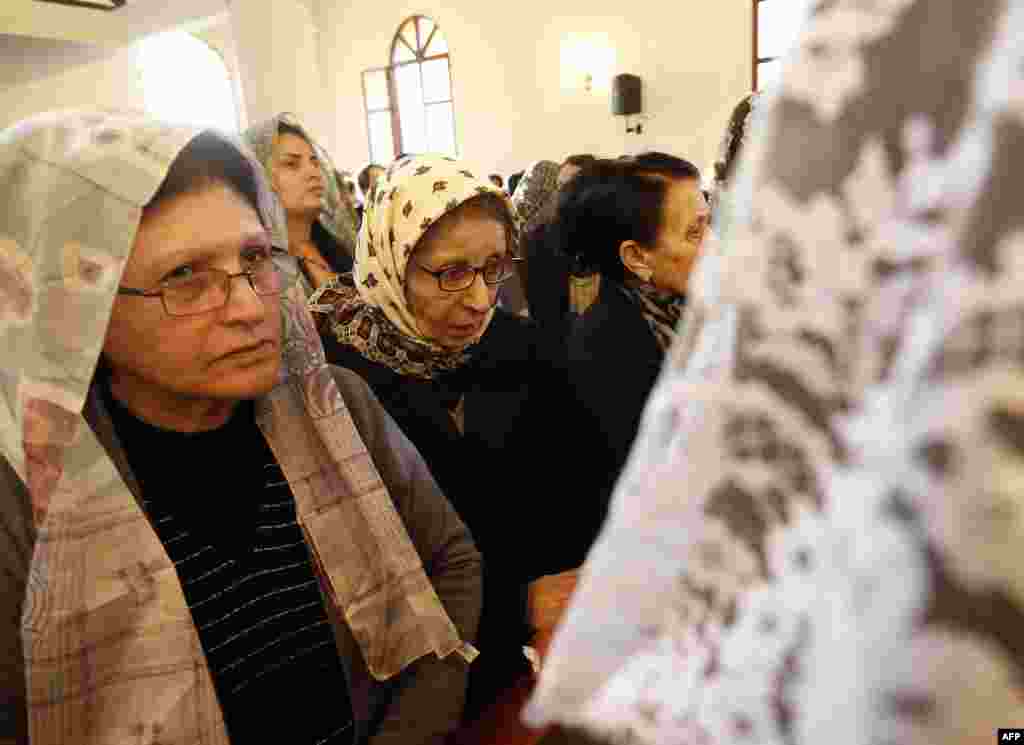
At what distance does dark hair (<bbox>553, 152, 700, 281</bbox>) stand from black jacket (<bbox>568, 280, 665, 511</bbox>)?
0.38 ft

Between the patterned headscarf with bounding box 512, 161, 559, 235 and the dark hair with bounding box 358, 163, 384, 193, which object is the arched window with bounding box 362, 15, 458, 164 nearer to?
the dark hair with bounding box 358, 163, 384, 193

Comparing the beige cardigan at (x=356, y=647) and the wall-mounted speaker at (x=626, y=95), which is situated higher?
the wall-mounted speaker at (x=626, y=95)

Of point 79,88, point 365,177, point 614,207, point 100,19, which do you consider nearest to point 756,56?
point 365,177

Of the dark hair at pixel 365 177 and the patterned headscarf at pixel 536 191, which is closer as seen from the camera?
the patterned headscarf at pixel 536 191

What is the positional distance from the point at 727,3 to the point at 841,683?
8.31 meters

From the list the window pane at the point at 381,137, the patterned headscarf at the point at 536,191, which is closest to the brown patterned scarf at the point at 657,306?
the patterned headscarf at the point at 536,191

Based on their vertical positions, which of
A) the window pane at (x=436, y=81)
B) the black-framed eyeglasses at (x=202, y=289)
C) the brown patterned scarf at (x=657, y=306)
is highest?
the window pane at (x=436, y=81)

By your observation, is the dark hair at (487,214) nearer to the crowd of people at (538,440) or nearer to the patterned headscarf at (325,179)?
the crowd of people at (538,440)

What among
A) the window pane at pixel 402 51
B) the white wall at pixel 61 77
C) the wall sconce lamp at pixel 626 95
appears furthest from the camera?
the window pane at pixel 402 51

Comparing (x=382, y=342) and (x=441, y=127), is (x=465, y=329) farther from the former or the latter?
(x=441, y=127)

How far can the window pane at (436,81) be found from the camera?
939 cm

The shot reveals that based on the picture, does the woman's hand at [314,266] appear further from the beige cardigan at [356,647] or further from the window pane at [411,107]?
the window pane at [411,107]

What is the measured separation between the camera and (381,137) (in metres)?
10.2

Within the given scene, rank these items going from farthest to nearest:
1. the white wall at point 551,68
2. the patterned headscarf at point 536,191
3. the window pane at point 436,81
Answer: the window pane at point 436,81 < the white wall at point 551,68 < the patterned headscarf at point 536,191
